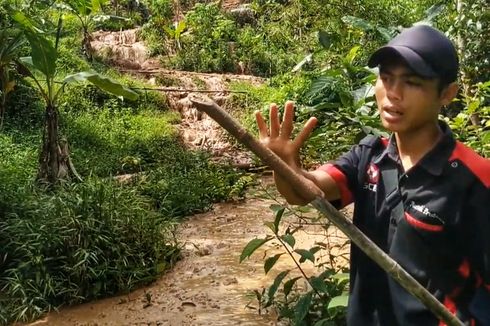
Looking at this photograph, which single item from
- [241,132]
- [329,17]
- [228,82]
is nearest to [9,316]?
[241,132]

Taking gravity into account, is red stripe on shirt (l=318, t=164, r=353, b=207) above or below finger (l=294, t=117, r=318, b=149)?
below

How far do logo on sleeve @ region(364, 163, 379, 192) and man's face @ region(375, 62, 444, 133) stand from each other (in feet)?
0.45

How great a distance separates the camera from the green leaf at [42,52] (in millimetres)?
4859

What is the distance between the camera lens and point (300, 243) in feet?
17.2

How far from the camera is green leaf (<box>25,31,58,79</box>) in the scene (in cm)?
486

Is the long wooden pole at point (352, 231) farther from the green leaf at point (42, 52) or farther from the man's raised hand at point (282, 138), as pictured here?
the green leaf at point (42, 52)

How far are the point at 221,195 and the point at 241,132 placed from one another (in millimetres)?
6095

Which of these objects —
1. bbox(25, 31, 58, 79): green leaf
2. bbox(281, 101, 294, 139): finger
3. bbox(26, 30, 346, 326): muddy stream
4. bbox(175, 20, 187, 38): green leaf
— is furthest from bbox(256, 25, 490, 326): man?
bbox(175, 20, 187, 38): green leaf

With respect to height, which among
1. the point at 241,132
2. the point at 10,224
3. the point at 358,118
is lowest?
the point at 10,224

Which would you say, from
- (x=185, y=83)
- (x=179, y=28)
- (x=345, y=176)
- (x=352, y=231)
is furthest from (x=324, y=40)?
(x=179, y=28)

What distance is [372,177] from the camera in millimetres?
1312

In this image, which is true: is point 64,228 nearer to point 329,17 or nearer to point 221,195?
point 221,195

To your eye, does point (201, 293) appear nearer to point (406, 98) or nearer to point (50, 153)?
point (50, 153)

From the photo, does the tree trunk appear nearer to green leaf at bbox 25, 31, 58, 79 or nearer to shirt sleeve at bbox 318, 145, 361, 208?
green leaf at bbox 25, 31, 58, 79
